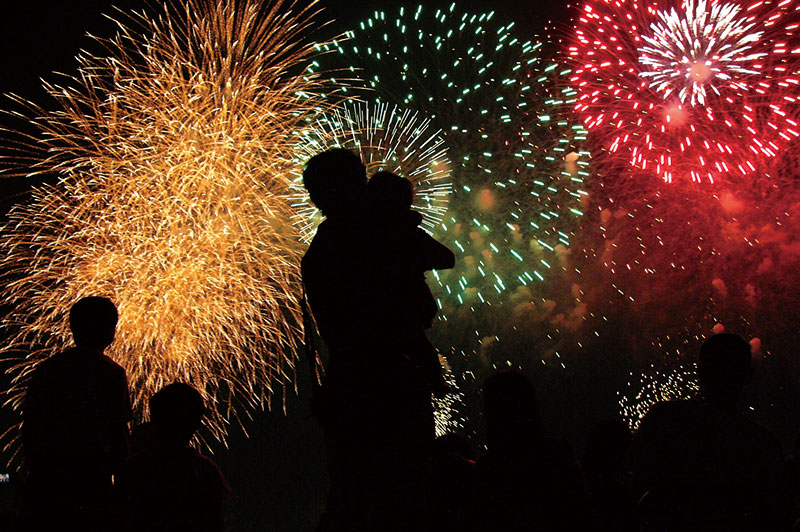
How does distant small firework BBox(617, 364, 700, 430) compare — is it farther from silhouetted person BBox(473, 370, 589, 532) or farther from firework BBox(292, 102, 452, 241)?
silhouetted person BBox(473, 370, 589, 532)

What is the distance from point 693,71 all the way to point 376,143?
6.31 metres

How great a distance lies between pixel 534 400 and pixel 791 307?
1131 inches

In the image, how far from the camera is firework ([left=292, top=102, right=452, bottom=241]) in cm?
1259

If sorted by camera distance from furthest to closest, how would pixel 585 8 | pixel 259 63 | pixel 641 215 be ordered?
pixel 641 215 → pixel 585 8 → pixel 259 63

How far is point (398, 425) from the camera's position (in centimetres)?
283

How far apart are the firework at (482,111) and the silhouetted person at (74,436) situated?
9.78 meters

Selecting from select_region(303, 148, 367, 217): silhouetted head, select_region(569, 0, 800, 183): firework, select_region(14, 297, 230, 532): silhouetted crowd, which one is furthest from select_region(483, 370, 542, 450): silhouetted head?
select_region(569, 0, 800, 183): firework

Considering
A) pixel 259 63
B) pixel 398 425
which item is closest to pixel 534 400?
pixel 398 425

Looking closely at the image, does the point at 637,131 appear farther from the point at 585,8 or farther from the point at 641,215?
the point at 641,215

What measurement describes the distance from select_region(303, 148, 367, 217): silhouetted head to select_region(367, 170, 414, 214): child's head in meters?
0.09

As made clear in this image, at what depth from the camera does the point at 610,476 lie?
398 centimetres

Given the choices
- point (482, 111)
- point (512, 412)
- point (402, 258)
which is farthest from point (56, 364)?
point (482, 111)

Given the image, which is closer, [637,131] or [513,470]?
[513,470]

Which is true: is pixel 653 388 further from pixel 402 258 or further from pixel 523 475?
pixel 402 258
